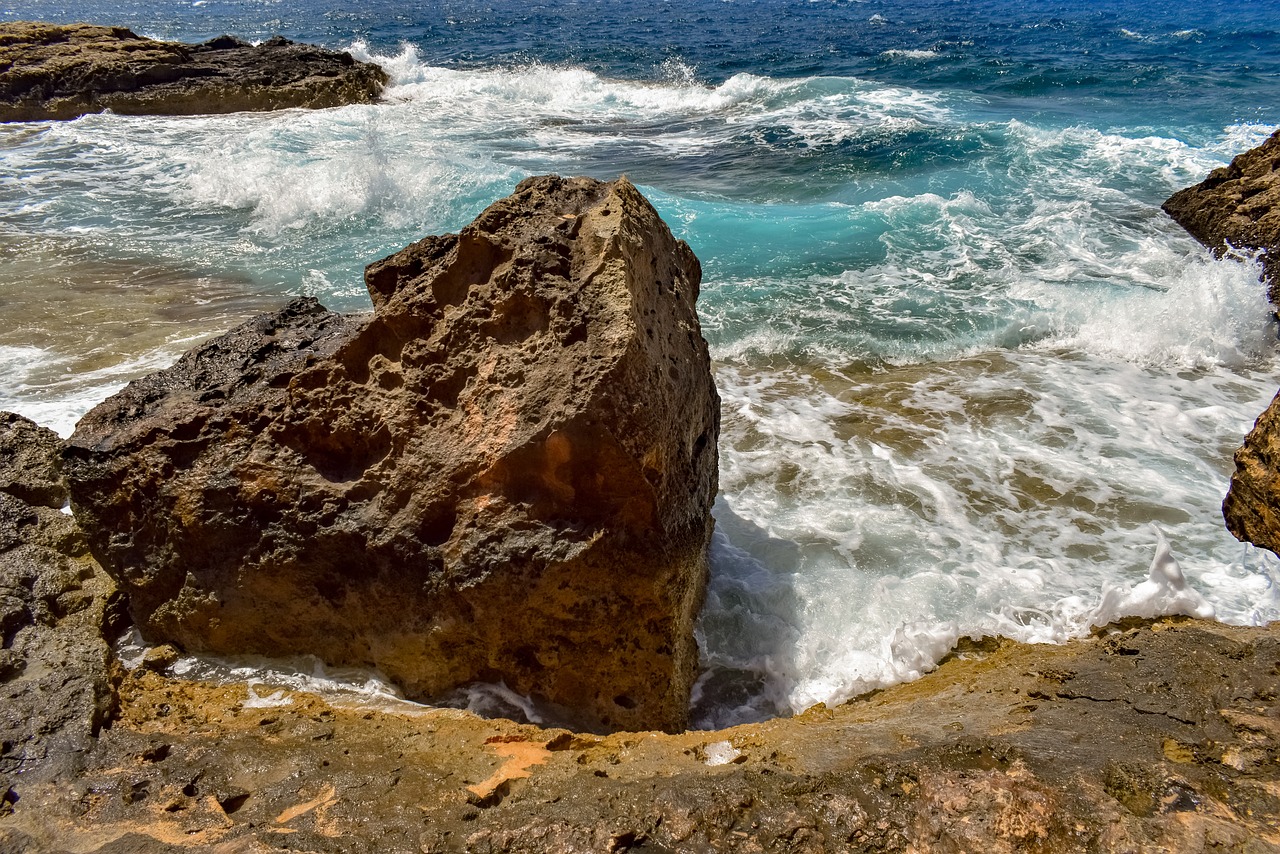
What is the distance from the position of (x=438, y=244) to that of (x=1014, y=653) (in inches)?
121

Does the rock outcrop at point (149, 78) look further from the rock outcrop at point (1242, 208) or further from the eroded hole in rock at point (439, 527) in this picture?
the eroded hole in rock at point (439, 527)

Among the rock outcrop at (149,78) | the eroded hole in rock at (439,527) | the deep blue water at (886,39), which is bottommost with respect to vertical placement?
the eroded hole in rock at (439,527)

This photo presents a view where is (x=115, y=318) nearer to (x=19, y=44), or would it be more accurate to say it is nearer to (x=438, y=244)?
(x=438, y=244)

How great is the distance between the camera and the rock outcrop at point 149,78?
15.5 meters

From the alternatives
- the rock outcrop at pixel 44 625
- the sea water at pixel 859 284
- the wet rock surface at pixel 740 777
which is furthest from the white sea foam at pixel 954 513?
the rock outcrop at pixel 44 625

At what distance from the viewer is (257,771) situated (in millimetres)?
2250

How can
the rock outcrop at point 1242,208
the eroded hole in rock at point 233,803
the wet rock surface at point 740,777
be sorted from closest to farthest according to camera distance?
the wet rock surface at point 740,777 → the eroded hole in rock at point 233,803 → the rock outcrop at point 1242,208

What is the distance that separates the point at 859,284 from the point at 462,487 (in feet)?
19.7

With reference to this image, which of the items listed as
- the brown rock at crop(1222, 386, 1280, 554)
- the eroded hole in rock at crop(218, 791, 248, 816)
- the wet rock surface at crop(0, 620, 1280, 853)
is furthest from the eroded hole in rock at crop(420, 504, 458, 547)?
the brown rock at crop(1222, 386, 1280, 554)

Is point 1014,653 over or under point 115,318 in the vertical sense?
under

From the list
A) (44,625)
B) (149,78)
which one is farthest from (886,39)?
(44,625)

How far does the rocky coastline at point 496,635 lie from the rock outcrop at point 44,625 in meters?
0.01

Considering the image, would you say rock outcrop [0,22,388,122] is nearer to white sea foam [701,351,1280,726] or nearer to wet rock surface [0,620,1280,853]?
white sea foam [701,351,1280,726]

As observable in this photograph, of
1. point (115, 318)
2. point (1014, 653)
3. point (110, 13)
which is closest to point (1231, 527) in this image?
point (1014, 653)
